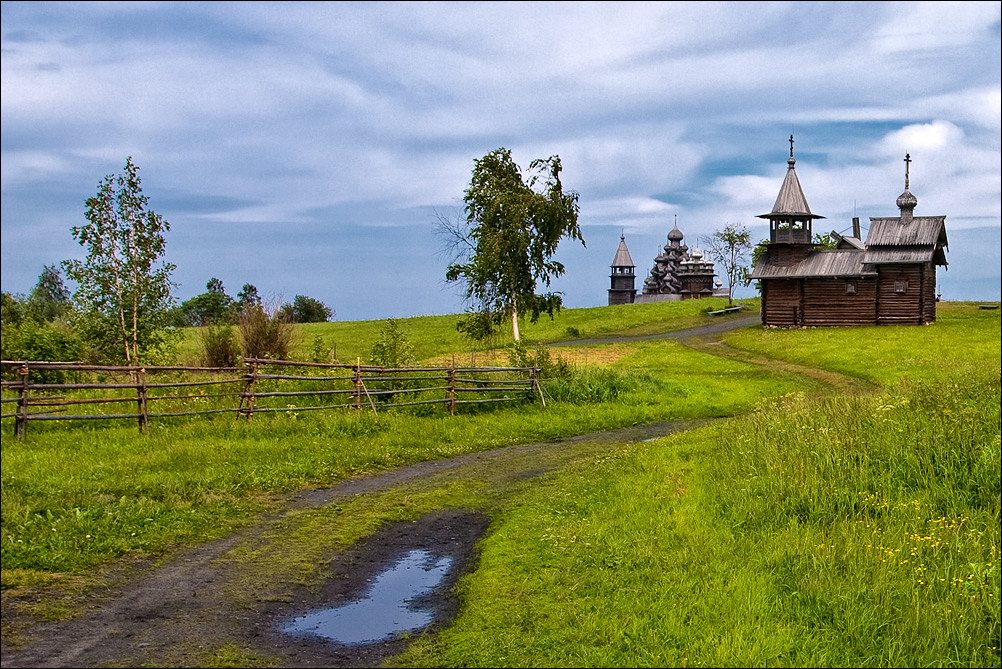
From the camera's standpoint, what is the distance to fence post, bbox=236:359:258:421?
18.2m

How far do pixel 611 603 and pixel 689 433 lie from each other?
432 inches

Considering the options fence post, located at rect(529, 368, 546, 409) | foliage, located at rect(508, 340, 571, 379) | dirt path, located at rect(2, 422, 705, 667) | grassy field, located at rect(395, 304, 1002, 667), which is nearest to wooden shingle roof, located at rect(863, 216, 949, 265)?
foliage, located at rect(508, 340, 571, 379)

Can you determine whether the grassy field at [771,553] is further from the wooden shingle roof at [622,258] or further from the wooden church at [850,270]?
the wooden shingle roof at [622,258]

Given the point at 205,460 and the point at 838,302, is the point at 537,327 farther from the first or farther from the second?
the point at 205,460

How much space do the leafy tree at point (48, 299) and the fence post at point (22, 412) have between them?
1103cm

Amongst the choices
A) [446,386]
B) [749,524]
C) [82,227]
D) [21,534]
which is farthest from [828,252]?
[21,534]

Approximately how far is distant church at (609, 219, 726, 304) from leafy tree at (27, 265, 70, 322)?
2163 inches

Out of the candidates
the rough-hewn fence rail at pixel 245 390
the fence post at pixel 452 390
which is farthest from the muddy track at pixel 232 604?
the fence post at pixel 452 390

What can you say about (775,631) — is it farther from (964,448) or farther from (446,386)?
(446,386)

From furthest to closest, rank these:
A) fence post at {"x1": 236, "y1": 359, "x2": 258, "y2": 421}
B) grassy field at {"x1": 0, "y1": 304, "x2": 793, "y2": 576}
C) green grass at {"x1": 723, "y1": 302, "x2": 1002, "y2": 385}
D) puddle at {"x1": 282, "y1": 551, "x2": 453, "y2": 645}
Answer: green grass at {"x1": 723, "y1": 302, "x2": 1002, "y2": 385}, fence post at {"x1": 236, "y1": 359, "x2": 258, "y2": 421}, grassy field at {"x1": 0, "y1": 304, "x2": 793, "y2": 576}, puddle at {"x1": 282, "y1": 551, "x2": 453, "y2": 645}

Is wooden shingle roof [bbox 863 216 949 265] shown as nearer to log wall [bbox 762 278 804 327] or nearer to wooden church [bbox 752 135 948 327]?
wooden church [bbox 752 135 948 327]

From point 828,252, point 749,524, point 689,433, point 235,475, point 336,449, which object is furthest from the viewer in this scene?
point 828,252

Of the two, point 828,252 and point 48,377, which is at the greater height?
point 828,252

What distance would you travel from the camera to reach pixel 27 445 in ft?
49.8
